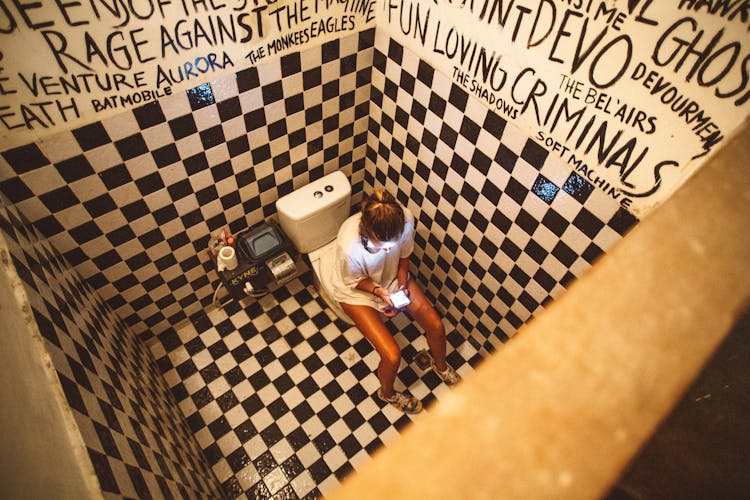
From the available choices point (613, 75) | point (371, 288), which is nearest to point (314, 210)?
point (371, 288)

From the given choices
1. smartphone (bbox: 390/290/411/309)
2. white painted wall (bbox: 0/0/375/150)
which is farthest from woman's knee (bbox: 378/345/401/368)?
white painted wall (bbox: 0/0/375/150)

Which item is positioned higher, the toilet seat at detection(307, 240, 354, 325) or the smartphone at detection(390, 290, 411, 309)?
the smartphone at detection(390, 290, 411, 309)

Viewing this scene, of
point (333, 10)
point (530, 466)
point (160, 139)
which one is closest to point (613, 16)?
point (333, 10)

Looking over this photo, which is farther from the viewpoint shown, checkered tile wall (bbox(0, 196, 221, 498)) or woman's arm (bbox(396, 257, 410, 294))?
woman's arm (bbox(396, 257, 410, 294))

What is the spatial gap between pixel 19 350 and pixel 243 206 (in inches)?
59.5

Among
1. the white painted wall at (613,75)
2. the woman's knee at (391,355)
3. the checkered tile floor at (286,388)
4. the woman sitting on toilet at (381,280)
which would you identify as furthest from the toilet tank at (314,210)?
the white painted wall at (613,75)

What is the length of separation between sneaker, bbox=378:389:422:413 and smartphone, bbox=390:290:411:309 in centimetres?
65

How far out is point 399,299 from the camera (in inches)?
94.3

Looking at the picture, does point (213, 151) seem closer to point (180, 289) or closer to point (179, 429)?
point (180, 289)

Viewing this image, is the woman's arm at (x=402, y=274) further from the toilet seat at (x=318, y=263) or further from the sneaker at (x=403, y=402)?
the sneaker at (x=403, y=402)

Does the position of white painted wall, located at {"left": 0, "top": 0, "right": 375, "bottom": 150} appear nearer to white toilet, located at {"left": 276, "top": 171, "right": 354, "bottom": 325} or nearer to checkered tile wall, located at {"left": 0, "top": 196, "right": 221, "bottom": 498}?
checkered tile wall, located at {"left": 0, "top": 196, "right": 221, "bottom": 498}

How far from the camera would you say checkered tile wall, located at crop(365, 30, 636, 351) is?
1.73 metres

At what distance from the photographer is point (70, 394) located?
123 cm

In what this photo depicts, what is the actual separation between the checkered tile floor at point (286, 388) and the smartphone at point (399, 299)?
60 centimetres
